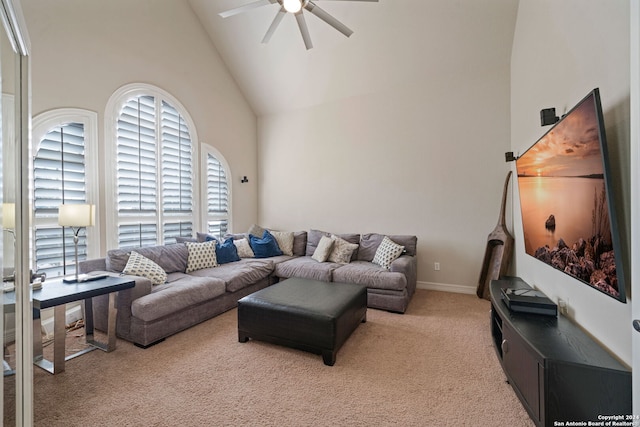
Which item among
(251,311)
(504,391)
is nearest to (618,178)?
(504,391)

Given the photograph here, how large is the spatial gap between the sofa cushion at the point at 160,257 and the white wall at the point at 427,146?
222 centimetres

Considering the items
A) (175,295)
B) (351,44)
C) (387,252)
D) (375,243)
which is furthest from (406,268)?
(351,44)

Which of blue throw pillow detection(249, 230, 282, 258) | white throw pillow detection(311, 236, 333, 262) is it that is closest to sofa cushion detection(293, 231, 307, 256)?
blue throw pillow detection(249, 230, 282, 258)

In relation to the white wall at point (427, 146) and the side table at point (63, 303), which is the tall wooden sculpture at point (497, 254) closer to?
the white wall at point (427, 146)

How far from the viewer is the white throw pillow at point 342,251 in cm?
424

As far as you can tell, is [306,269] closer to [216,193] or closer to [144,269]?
[144,269]

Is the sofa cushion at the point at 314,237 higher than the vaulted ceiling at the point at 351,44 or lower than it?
lower

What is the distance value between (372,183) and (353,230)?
0.85m

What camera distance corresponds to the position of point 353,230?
4.86 meters

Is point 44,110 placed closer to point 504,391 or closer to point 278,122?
point 278,122

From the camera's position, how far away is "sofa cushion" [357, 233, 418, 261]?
4.12 metres

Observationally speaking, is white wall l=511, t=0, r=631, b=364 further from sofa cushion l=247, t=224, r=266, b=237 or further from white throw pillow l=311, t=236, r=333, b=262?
sofa cushion l=247, t=224, r=266, b=237

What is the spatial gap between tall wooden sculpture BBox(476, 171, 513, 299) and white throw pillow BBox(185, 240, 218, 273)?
367 cm

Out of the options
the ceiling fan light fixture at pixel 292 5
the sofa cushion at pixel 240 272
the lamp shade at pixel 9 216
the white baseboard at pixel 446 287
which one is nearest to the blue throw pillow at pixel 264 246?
the sofa cushion at pixel 240 272
